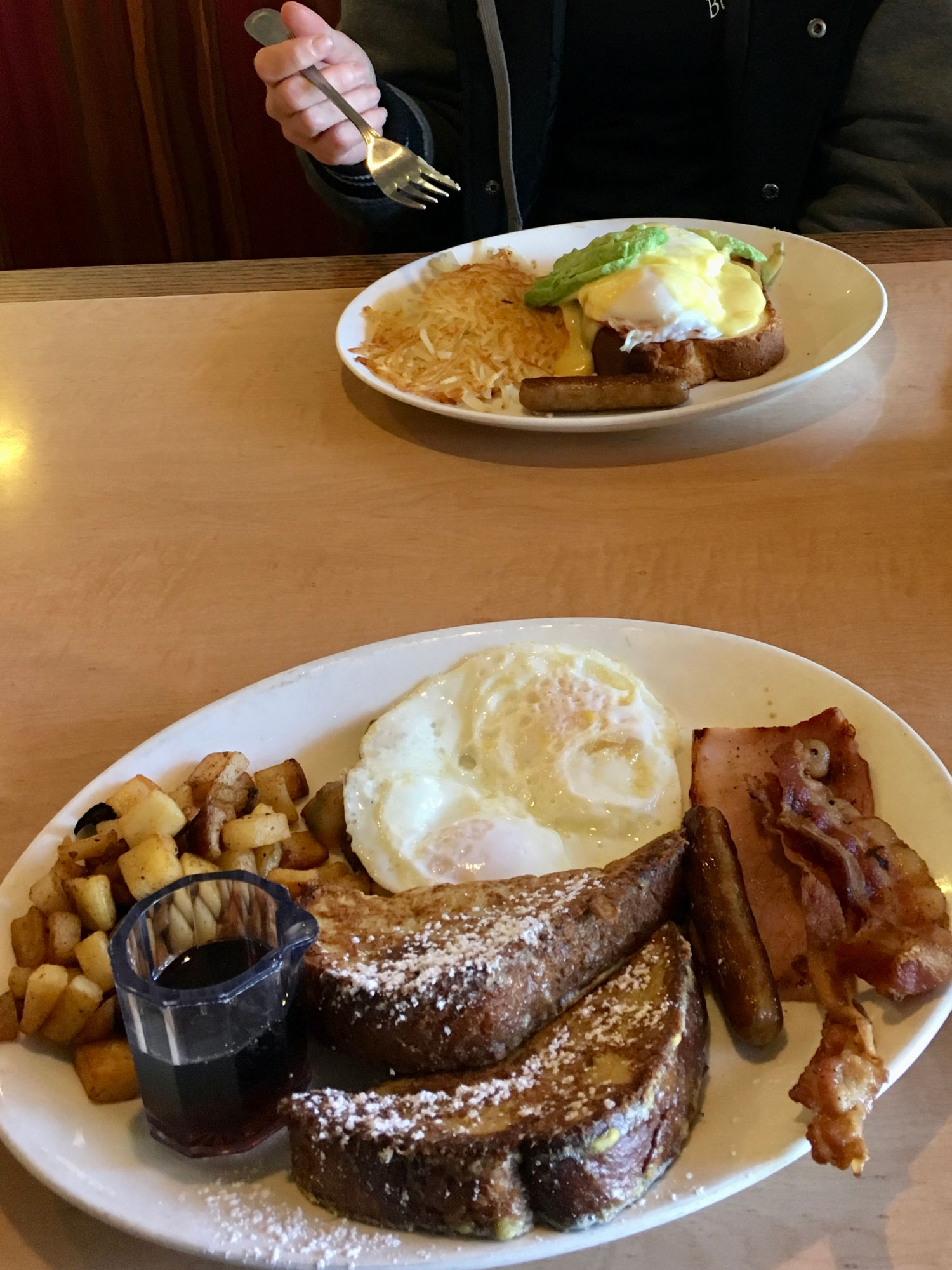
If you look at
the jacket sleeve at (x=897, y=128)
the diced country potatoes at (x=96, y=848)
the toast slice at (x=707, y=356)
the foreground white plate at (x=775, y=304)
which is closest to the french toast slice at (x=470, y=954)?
the diced country potatoes at (x=96, y=848)

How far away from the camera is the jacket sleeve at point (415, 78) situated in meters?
2.96

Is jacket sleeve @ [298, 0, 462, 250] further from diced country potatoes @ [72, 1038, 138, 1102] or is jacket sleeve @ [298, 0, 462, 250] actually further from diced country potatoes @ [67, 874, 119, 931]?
diced country potatoes @ [72, 1038, 138, 1102]

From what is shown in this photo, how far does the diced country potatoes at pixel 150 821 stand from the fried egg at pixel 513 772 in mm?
208

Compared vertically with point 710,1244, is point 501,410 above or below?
above

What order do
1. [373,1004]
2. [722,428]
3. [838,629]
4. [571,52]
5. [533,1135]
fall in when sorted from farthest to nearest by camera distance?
[571,52] < [722,428] < [838,629] < [373,1004] < [533,1135]

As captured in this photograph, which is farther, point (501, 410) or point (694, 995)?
point (501, 410)

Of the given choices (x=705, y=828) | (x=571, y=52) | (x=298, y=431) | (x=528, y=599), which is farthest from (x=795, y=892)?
(x=571, y=52)

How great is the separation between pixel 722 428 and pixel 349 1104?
4.95 ft

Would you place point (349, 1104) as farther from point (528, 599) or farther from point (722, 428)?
point (722, 428)

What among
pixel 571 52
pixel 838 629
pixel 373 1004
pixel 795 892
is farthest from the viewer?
pixel 571 52

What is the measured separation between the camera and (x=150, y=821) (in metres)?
1.20

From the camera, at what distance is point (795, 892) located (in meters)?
1.13

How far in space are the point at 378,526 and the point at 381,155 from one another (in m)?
1.21

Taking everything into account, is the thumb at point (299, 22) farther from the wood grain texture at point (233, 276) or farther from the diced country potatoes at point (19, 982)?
the diced country potatoes at point (19, 982)
